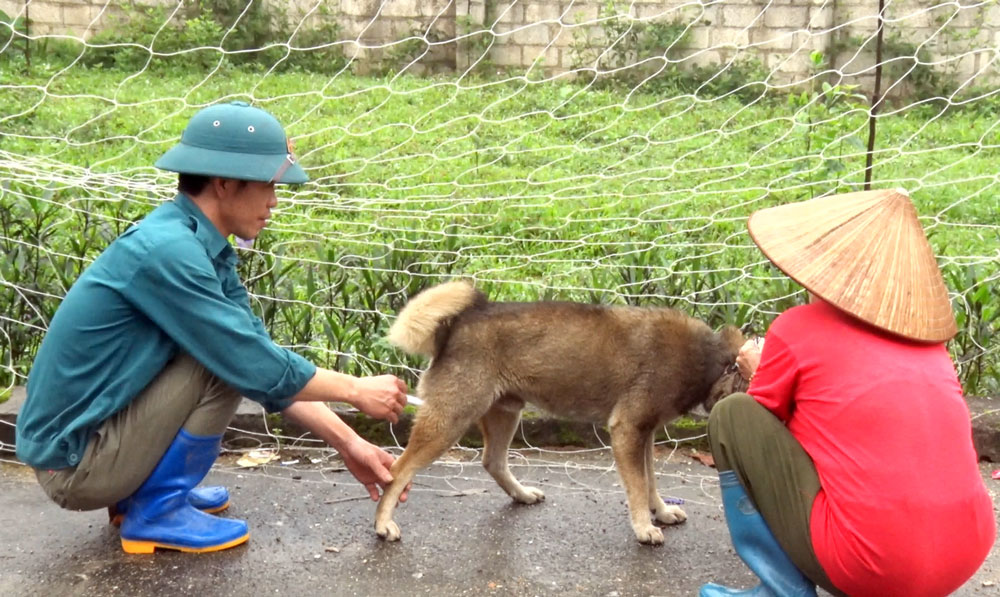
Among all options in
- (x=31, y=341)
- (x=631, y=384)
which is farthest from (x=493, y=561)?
(x=31, y=341)

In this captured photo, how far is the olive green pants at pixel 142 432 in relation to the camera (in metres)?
3.47

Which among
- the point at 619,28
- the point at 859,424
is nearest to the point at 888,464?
the point at 859,424

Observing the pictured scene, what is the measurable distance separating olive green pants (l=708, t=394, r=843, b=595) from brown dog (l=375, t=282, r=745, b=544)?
3.00 feet

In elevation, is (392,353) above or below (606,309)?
below

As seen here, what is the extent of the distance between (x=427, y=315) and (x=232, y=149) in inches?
39.7

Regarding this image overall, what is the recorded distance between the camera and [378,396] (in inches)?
136

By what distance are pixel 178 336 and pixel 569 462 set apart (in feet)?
6.39

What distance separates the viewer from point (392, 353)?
202 inches

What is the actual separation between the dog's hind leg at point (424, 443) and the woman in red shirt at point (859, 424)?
47.4 inches

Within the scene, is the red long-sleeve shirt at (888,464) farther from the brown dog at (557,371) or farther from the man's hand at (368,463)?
the man's hand at (368,463)

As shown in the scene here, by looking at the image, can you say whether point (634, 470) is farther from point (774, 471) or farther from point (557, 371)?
point (774, 471)

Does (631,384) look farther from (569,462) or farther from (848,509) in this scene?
(848,509)

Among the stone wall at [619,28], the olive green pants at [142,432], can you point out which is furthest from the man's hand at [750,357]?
the stone wall at [619,28]

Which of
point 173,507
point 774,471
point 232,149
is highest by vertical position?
point 232,149
